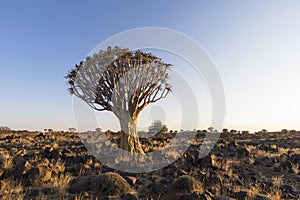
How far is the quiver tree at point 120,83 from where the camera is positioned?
10.5 m

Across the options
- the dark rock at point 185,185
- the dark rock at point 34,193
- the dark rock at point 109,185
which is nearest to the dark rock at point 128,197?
the dark rock at point 109,185

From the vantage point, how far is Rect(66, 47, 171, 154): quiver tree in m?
10.5

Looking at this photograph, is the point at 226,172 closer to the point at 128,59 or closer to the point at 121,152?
the point at 121,152

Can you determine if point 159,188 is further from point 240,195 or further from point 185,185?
point 240,195

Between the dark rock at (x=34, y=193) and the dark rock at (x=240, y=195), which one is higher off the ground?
the dark rock at (x=240, y=195)

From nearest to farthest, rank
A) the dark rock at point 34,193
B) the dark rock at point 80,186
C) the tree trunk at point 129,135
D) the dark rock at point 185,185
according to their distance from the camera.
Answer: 1. the dark rock at point 34,193
2. the dark rock at point 80,186
3. the dark rock at point 185,185
4. the tree trunk at point 129,135

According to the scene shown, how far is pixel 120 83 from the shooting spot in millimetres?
10648

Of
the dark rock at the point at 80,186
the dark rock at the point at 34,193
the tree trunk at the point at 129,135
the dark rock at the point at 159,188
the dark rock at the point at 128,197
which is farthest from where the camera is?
the tree trunk at the point at 129,135

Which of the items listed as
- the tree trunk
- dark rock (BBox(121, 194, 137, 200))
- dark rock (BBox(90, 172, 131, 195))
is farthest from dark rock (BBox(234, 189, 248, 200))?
the tree trunk

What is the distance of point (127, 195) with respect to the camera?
16.7 ft

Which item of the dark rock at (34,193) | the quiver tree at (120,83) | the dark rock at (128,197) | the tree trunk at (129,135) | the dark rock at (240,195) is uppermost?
the quiver tree at (120,83)

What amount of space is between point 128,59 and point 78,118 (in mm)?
3760

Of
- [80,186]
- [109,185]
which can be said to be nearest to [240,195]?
[109,185]

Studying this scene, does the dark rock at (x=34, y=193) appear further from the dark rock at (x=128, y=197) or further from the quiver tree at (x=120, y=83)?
the quiver tree at (x=120, y=83)
